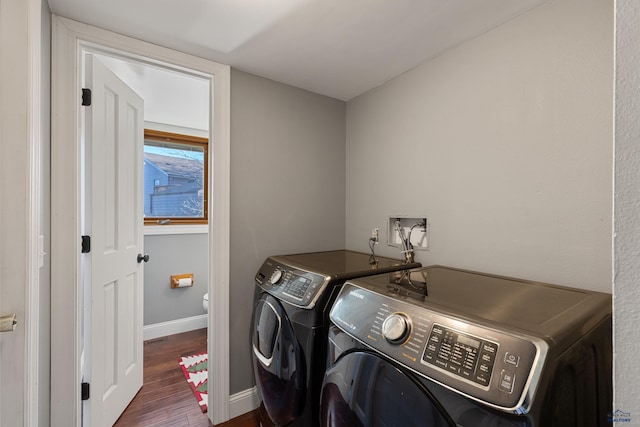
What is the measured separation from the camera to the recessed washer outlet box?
5.49ft

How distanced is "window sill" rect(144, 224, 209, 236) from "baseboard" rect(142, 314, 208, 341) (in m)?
0.92

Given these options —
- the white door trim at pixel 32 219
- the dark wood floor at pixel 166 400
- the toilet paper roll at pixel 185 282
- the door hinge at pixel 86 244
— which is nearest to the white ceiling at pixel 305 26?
the white door trim at pixel 32 219

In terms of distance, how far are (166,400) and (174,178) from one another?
6.89ft

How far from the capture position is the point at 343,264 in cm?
155

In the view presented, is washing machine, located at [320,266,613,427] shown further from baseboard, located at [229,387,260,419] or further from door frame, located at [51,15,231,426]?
door frame, located at [51,15,231,426]

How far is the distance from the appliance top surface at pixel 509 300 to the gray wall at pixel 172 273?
239 centimetres

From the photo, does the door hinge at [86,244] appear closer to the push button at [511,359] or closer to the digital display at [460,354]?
the digital display at [460,354]

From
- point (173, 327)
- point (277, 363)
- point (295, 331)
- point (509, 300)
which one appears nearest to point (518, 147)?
point (509, 300)

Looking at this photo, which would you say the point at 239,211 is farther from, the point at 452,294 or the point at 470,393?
the point at 470,393

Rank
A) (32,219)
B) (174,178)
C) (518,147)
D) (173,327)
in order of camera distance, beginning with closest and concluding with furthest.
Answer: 1. (32,219)
2. (518,147)
3. (173,327)
4. (174,178)

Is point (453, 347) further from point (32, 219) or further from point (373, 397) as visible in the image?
point (32, 219)

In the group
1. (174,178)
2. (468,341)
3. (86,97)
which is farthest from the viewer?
(174,178)

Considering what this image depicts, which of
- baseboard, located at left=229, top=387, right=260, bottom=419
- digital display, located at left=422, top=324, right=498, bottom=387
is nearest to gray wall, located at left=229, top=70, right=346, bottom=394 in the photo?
baseboard, located at left=229, top=387, right=260, bottom=419

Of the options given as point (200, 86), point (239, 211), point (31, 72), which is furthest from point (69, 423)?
point (200, 86)
